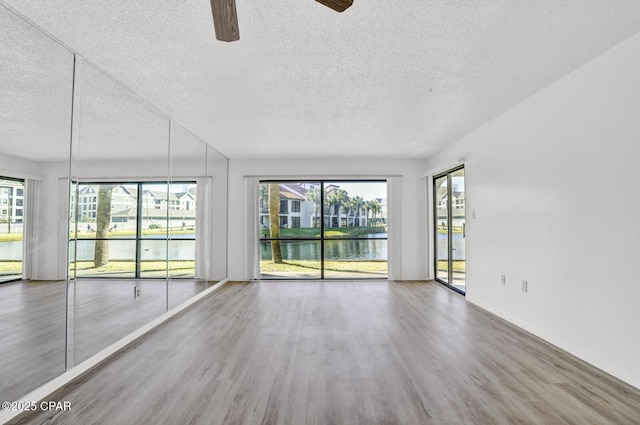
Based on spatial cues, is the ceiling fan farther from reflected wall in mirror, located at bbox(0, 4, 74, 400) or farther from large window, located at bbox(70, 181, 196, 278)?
large window, located at bbox(70, 181, 196, 278)

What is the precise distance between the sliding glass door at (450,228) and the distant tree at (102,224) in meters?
4.70

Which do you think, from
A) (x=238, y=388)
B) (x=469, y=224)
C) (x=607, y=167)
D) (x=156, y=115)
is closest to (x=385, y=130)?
(x=469, y=224)

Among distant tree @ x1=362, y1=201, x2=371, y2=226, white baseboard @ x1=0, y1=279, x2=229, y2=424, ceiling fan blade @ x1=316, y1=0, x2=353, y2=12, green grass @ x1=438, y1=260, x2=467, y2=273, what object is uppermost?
ceiling fan blade @ x1=316, y1=0, x2=353, y2=12

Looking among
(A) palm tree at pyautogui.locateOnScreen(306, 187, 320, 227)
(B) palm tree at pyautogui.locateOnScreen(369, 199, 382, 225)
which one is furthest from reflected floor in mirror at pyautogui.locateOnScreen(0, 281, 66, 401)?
(B) palm tree at pyautogui.locateOnScreen(369, 199, 382, 225)

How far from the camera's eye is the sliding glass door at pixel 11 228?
1931mm

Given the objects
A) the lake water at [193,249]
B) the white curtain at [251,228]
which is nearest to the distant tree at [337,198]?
the lake water at [193,249]

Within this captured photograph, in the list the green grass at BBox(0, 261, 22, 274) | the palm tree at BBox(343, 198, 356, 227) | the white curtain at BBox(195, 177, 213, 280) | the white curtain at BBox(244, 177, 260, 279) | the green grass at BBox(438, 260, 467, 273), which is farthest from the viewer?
the palm tree at BBox(343, 198, 356, 227)

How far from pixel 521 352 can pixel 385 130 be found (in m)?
3.04

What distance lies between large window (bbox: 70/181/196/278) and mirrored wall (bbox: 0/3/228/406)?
0.01m

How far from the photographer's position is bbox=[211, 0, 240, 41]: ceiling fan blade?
155 cm

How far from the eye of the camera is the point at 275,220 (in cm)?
685

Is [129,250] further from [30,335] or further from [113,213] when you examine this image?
[30,335]

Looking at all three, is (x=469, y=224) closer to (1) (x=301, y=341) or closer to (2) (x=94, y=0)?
(1) (x=301, y=341)

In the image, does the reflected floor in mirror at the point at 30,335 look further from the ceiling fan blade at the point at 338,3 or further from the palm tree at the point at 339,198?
the palm tree at the point at 339,198
